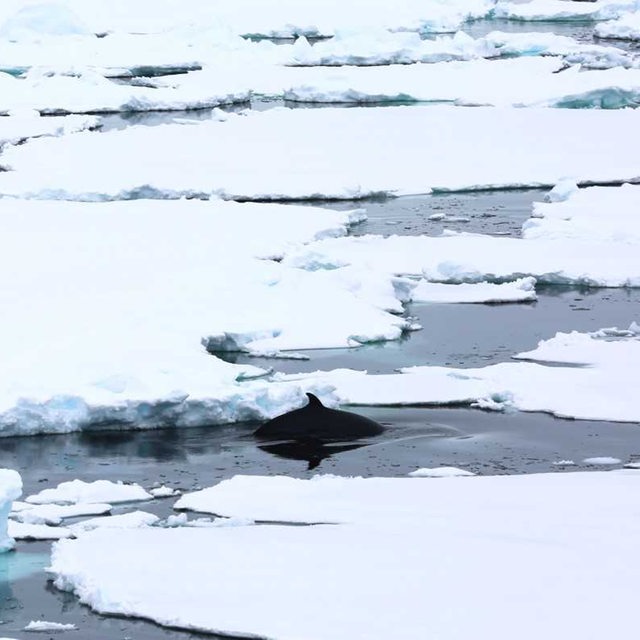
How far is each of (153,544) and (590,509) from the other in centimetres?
187

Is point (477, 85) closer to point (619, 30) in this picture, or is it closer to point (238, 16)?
point (619, 30)

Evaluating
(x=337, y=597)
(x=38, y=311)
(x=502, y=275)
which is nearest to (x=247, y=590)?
(x=337, y=597)

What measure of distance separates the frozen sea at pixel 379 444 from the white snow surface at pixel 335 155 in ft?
15.1

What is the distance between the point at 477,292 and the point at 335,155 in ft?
20.1

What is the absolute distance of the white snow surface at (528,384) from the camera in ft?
29.0

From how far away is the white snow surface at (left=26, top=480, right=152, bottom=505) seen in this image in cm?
726

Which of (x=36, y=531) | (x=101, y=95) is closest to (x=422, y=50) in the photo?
(x=101, y=95)

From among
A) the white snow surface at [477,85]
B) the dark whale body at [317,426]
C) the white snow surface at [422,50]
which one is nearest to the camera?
the dark whale body at [317,426]

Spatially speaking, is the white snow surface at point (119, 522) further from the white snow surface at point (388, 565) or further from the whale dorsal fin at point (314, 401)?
the whale dorsal fin at point (314, 401)

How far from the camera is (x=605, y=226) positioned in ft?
45.7

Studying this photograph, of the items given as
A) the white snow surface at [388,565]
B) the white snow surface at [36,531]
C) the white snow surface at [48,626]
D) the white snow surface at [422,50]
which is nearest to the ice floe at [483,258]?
the white snow surface at [388,565]

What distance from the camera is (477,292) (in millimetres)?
11703

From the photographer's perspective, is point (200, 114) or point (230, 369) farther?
point (200, 114)

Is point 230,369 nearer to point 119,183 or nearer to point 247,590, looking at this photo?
point 247,590
